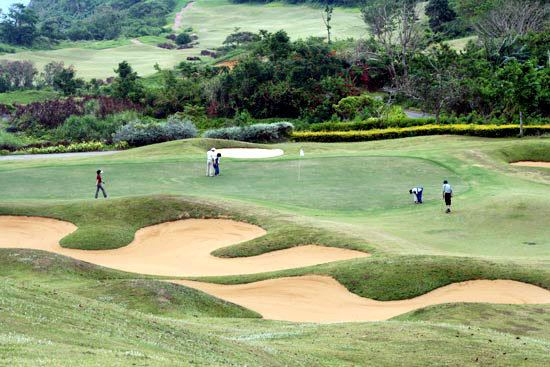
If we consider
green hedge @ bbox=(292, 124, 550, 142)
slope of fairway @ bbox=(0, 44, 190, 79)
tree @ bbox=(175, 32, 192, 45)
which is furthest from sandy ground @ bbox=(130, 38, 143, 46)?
green hedge @ bbox=(292, 124, 550, 142)

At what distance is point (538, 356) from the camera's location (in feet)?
51.6

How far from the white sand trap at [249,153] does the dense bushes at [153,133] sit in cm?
1002

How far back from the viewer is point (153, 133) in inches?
2422

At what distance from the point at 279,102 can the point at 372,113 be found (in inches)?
449

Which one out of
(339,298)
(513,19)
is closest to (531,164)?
(339,298)

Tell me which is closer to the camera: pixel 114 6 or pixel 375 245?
pixel 375 245

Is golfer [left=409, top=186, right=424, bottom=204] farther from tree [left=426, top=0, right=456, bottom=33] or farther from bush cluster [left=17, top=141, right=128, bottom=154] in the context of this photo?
tree [left=426, top=0, right=456, bottom=33]

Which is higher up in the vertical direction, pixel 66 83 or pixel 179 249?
pixel 66 83

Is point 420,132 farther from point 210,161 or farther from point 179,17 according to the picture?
point 179,17

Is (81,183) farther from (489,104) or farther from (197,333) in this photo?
(489,104)

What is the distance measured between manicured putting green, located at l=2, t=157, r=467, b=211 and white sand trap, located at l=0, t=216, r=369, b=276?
16.1 feet

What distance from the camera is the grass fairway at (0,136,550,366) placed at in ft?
46.3

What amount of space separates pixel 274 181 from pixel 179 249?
39.7 ft

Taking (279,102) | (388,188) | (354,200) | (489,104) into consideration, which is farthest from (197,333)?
(279,102)
